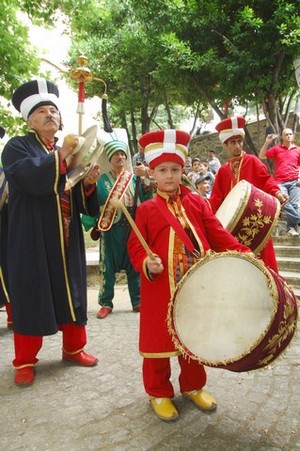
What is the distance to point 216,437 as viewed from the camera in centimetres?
206

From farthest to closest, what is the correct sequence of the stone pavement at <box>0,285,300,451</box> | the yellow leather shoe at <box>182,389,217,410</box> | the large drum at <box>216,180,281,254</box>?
the large drum at <box>216,180,281,254</box> → the yellow leather shoe at <box>182,389,217,410</box> → the stone pavement at <box>0,285,300,451</box>

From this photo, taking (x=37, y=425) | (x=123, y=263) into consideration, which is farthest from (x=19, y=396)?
(x=123, y=263)

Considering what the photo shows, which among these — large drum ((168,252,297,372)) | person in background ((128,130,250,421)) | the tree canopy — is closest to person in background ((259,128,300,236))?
the tree canopy

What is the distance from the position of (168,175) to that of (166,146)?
17 cm

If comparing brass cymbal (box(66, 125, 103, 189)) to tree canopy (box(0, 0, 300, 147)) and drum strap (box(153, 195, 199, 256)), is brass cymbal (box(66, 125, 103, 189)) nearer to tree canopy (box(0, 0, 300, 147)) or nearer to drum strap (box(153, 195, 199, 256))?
drum strap (box(153, 195, 199, 256))

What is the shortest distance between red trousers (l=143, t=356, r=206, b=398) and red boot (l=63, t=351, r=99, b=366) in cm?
85

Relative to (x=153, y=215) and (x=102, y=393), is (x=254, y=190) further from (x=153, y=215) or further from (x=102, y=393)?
(x=102, y=393)

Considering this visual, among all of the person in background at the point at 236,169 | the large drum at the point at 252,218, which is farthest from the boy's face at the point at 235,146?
the large drum at the point at 252,218

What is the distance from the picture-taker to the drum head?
5.82 ft

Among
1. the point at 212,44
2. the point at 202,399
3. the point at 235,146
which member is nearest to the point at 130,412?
the point at 202,399

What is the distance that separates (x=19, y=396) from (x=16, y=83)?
6.52 m

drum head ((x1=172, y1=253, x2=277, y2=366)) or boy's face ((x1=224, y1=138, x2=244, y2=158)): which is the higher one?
boy's face ((x1=224, y1=138, x2=244, y2=158))

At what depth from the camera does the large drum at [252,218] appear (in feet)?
9.95

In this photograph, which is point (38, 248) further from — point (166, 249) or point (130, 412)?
point (130, 412)
